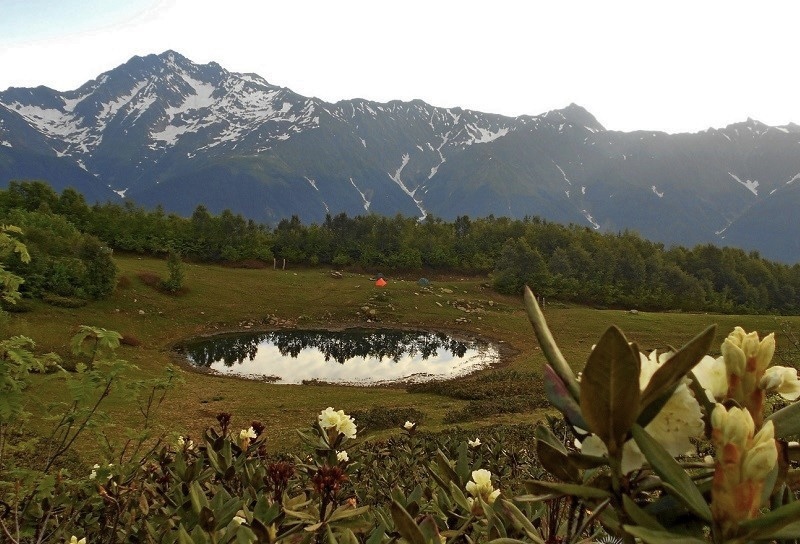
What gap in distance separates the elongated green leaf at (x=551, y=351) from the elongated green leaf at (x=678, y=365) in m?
0.12

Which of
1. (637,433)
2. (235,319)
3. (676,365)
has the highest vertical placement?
(676,365)

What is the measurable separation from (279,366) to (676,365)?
85.5 ft

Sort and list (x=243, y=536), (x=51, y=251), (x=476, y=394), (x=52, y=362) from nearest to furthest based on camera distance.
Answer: (x=243, y=536)
(x=52, y=362)
(x=476, y=394)
(x=51, y=251)

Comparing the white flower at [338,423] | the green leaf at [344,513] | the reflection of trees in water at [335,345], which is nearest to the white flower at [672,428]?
the green leaf at [344,513]

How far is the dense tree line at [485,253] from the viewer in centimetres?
4581

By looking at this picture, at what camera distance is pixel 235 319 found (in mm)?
33594

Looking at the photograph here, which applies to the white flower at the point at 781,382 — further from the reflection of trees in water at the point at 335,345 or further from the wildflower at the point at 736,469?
the reflection of trees in water at the point at 335,345

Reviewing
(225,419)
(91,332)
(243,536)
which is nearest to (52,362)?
(91,332)

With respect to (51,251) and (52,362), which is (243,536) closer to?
(52,362)

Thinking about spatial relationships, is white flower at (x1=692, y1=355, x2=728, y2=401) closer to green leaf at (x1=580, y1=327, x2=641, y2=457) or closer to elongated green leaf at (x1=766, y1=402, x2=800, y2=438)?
elongated green leaf at (x1=766, y1=402, x2=800, y2=438)

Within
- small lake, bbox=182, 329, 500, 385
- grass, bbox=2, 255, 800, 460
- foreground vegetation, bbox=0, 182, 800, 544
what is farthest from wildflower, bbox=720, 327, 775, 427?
small lake, bbox=182, 329, 500, 385

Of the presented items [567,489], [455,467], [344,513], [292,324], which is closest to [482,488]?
[455,467]

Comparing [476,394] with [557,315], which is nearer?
[476,394]

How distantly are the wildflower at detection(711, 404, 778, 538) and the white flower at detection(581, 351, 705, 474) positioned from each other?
0.08m
